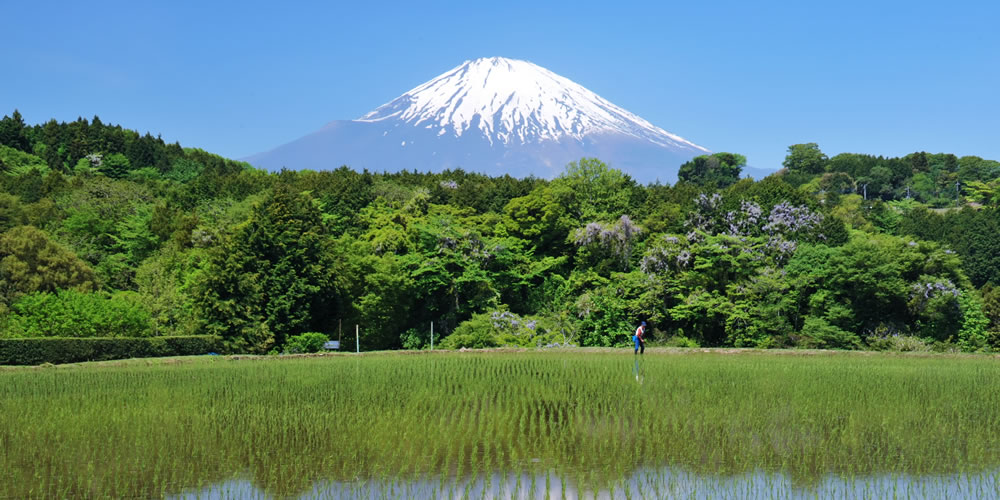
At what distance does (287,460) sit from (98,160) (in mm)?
91353

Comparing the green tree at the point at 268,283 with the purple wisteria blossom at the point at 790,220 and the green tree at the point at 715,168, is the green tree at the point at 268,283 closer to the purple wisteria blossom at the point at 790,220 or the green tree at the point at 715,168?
the purple wisteria blossom at the point at 790,220

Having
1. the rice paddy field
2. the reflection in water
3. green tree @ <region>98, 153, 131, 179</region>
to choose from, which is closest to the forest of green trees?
the rice paddy field

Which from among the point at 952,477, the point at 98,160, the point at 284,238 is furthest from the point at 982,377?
the point at 98,160

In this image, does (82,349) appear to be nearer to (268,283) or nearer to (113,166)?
(268,283)

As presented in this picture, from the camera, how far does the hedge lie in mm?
30062

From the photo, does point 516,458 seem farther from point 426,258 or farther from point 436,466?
point 426,258

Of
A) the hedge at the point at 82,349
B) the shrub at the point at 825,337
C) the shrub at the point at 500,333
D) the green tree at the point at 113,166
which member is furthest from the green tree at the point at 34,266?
the green tree at the point at 113,166

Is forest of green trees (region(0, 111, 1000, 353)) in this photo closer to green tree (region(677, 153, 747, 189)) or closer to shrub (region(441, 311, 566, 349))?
shrub (region(441, 311, 566, 349))

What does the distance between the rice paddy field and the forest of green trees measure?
17.8m

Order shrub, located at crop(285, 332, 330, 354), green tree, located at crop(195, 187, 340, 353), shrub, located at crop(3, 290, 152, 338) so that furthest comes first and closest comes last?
green tree, located at crop(195, 187, 340, 353) < shrub, located at crop(285, 332, 330, 354) < shrub, located at crop(3, 290, 152, 338)

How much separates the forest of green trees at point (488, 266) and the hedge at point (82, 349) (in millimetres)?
4086

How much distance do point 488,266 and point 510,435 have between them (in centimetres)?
3942

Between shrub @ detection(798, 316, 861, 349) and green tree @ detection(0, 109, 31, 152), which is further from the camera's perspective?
green tree @ detection(0, 109, 31, 152)

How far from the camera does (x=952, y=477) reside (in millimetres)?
10562
